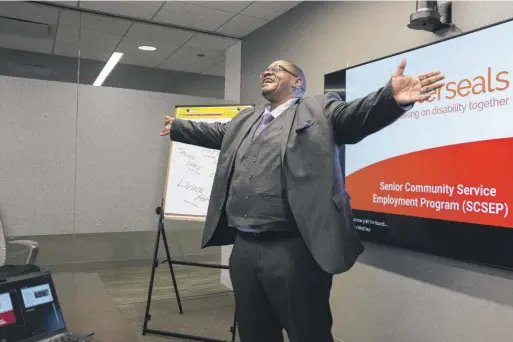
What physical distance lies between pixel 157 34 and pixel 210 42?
526mm

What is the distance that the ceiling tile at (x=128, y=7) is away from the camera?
336 centimetres

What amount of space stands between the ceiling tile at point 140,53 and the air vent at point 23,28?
2.11ft

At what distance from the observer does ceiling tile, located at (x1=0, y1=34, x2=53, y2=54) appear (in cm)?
350

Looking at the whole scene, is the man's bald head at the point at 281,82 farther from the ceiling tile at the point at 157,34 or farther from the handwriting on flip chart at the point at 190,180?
the ceiling tile at the point at 157,34

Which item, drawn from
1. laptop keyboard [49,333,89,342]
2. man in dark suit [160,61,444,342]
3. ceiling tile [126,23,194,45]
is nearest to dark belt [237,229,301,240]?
man in dark suit [160,61,444,342]

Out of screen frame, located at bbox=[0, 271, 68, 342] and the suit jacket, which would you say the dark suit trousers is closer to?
the suit jacket

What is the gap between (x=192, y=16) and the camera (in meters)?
3.60

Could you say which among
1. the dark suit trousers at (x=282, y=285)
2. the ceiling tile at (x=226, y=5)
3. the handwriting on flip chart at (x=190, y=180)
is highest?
the ceiling tile at (x=226, y=5)

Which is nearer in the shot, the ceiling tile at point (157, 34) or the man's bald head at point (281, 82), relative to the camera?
the man's bald head at point (281, 82)

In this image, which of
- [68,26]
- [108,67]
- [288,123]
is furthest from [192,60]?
[288,123]

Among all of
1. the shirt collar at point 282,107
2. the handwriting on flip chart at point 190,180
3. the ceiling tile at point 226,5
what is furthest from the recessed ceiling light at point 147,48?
the shirt collar at point 282,107

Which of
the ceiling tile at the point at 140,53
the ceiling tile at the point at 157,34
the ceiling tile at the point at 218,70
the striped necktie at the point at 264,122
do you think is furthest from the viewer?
the ceiling tile at the point at 218,70

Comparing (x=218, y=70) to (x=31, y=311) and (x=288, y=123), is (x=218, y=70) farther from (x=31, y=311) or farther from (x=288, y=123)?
(x=31, y=311)

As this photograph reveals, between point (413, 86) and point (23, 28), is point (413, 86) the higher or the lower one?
the lower one
